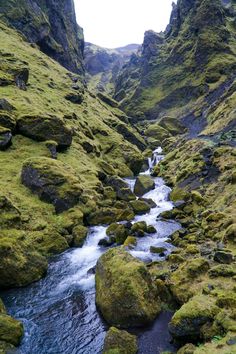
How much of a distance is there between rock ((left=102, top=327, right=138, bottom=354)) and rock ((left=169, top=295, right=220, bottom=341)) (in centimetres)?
232

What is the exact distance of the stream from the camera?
20.2 m

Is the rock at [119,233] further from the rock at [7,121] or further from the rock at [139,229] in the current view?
the rock at [7,121]

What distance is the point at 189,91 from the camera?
158 metres

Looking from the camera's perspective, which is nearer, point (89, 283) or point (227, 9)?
point (89, 283)

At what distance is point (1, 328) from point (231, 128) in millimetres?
68601

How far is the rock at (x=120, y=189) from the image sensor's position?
5234cm

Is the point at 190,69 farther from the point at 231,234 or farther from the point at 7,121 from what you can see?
the point at 231,234

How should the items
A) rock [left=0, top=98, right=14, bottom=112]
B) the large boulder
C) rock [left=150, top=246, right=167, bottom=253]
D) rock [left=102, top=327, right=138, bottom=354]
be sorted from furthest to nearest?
1. rock [left=0, top=98, right=14, bottom=112]
2. rock [left=150, top=246, right=167, bottom=253]
3. the large boulder
4. rock [left=102, top=327, right=138, bottom=354]

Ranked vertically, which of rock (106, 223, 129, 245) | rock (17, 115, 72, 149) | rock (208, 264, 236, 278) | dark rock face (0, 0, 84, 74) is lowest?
rock (106, 223, 129, 245)

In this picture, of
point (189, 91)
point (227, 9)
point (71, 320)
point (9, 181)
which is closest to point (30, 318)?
point (71, 320)

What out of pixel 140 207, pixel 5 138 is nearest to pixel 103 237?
pixel 140 207

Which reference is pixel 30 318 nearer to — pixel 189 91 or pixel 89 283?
pixel 89 283

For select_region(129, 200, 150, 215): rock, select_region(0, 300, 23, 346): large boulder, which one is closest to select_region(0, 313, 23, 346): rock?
select_region(0, 300, 23, 346): large boulder

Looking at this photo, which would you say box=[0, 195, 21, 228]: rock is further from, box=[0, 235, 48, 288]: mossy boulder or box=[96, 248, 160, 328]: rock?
box=[96, 248, 160, 328]: rock
